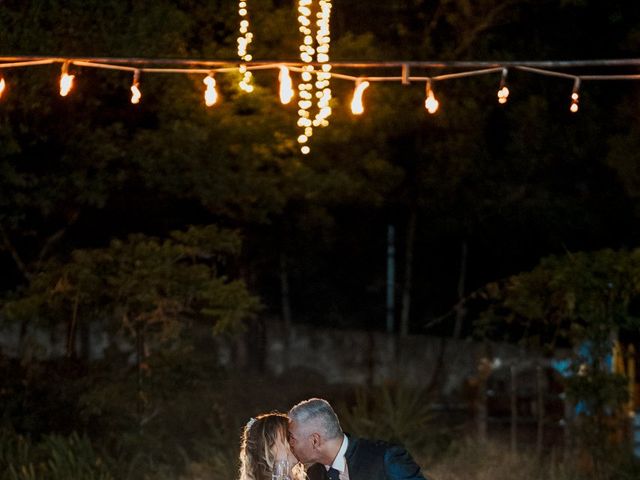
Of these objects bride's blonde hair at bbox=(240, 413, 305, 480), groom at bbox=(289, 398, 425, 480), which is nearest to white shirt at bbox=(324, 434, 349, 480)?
groom at bbox=(289, 398, 425, 480)

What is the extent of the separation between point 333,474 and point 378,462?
251 mm

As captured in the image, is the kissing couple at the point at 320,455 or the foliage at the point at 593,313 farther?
the foliage at the point at 593,313

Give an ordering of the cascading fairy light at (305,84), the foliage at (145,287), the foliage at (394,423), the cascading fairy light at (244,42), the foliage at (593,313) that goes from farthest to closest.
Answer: the cascading fairy light at (305,84)
the cascading fairy light at (244,42)
the foliage at (394,423)
the foliage at (145,287)
the foliage at (593,313)

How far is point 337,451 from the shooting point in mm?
6199

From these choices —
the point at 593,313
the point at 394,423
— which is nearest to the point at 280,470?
the point at 593,313

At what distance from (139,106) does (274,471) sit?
9.25m

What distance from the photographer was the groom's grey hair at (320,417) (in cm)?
614

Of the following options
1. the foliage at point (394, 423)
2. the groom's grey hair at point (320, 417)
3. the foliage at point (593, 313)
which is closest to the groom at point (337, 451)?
the groom's grey hair at point (320, 417)

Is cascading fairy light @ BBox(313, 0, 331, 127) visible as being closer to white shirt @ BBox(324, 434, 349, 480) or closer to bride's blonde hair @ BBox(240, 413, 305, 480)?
bride's blonde hair @ BBox(240, 413, 305, 480)

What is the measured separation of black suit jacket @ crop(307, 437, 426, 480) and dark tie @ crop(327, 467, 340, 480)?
83mm

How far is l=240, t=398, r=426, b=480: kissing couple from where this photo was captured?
20.1 ft

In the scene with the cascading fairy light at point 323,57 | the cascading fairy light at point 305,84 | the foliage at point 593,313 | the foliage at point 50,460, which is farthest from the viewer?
the cascading fairy light at point 305,84

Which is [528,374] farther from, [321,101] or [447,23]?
[321,101]

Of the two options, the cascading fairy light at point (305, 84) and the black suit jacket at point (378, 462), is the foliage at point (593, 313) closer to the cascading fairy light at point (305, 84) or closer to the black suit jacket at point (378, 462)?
the cascading fairy light at point (305, 84)
